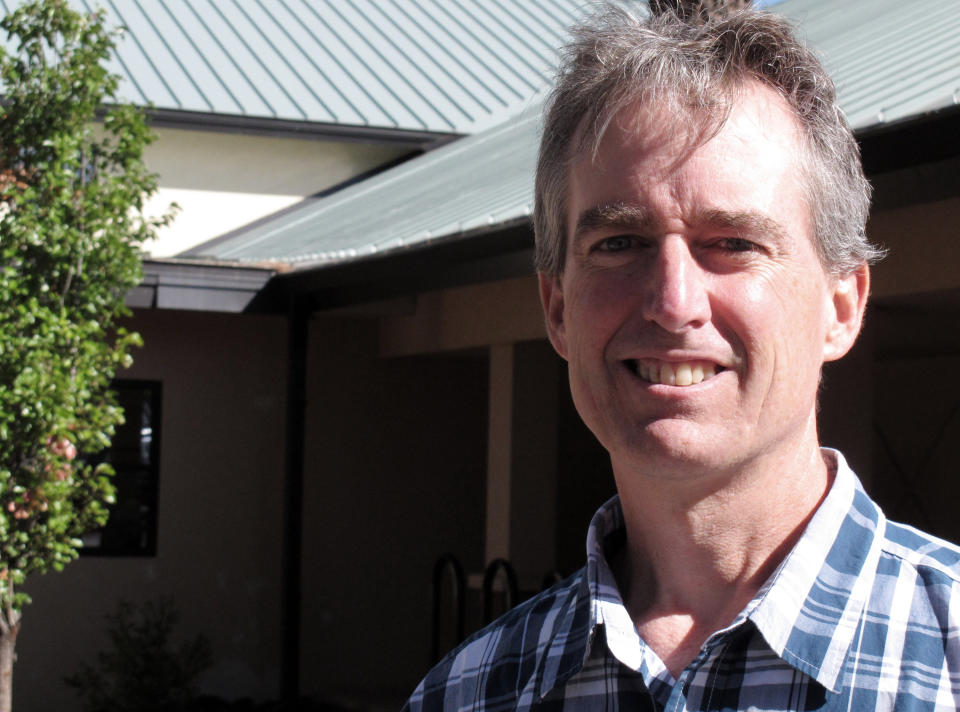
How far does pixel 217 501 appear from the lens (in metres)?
11.8

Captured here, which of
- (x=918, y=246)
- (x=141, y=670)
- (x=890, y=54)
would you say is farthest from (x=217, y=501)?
(x=918, y=246)

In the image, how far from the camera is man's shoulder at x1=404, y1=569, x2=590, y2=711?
1.85 m

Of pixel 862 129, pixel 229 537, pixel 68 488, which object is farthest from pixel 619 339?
pixel 229 537

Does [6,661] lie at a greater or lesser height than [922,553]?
lesser

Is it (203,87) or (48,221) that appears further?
(203,87)

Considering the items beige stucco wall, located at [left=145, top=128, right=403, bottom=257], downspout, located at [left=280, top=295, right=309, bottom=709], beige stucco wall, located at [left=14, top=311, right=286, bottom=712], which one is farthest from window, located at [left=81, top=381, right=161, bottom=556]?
beige stucco wall, located at [left=145, top=128, right=403, bottom=257]

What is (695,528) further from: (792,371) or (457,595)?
(457,595)

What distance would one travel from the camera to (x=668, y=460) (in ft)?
5.51

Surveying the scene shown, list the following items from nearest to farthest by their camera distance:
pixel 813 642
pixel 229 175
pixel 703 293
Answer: pixel 813 642, pixel 703 293, pixel 229 175

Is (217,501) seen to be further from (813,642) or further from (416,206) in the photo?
(813,642)

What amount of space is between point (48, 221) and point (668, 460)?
6.28 m

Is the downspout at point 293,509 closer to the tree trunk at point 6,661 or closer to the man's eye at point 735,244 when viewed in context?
the tree trunk at point 6,661

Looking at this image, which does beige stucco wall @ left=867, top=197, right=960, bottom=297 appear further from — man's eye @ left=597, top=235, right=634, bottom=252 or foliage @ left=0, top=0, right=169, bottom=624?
man's eye @ left=597, top=235, right=634, bottom=252

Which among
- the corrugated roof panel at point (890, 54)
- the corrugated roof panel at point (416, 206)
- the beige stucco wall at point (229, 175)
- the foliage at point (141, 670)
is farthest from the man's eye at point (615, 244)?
the beige stucco wall at point (229, 175)
